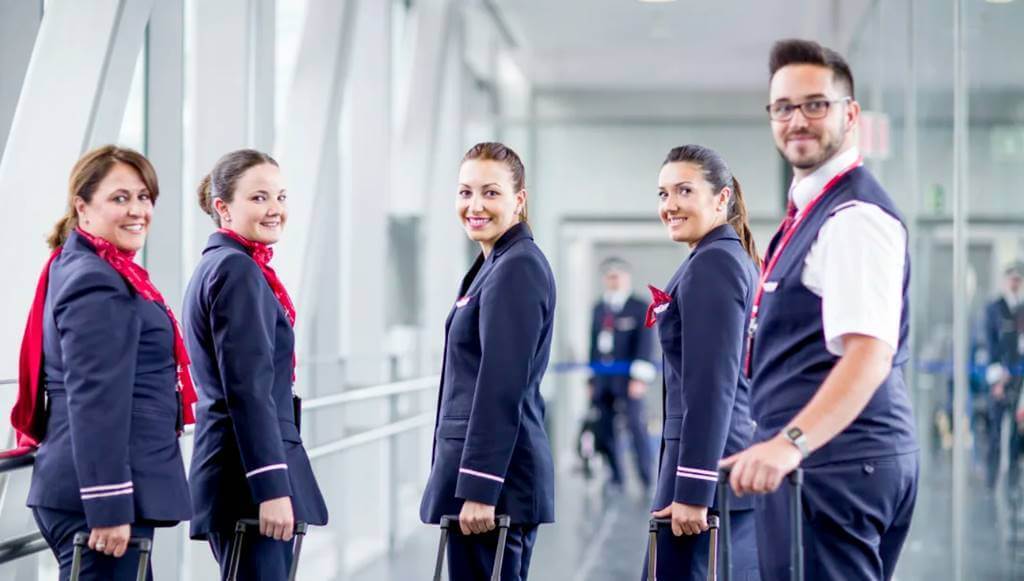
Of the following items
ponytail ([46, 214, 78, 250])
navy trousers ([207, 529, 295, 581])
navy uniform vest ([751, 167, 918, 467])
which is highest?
ponytail ([46, 214, 78, 250])

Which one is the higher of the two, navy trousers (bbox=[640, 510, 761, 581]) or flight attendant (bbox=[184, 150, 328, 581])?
flight attendant (bbox=[184, 150, 328, 581])

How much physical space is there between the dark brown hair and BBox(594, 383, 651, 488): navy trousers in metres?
8.34

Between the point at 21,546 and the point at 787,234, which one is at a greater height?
the point at 787,234

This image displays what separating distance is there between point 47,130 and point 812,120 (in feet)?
7.20

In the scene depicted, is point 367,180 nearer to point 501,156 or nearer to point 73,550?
point 501,156

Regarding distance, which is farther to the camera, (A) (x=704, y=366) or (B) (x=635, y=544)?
(B) (x=635, y=544)

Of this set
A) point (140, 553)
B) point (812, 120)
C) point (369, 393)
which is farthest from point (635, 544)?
point (812, 120)

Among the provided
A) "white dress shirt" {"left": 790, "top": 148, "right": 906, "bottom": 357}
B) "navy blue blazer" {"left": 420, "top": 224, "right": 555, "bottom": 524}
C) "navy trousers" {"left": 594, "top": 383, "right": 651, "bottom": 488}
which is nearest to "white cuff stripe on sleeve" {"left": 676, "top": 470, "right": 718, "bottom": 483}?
"navy blue blazer" {"left": 420, "top": 224, "right": 555, "bottom": 524}

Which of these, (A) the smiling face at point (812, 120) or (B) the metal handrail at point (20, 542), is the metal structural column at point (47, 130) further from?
(A) the smiling face at point (812, 120)

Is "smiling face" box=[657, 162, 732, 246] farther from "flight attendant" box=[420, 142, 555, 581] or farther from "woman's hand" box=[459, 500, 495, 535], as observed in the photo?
"woman's hand" box=[459, 500, 495, 535]

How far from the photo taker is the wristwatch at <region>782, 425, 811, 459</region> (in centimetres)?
206

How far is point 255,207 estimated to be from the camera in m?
3.22

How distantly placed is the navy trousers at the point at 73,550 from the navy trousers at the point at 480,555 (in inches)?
28.7

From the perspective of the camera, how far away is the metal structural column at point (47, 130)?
355 centimetres
